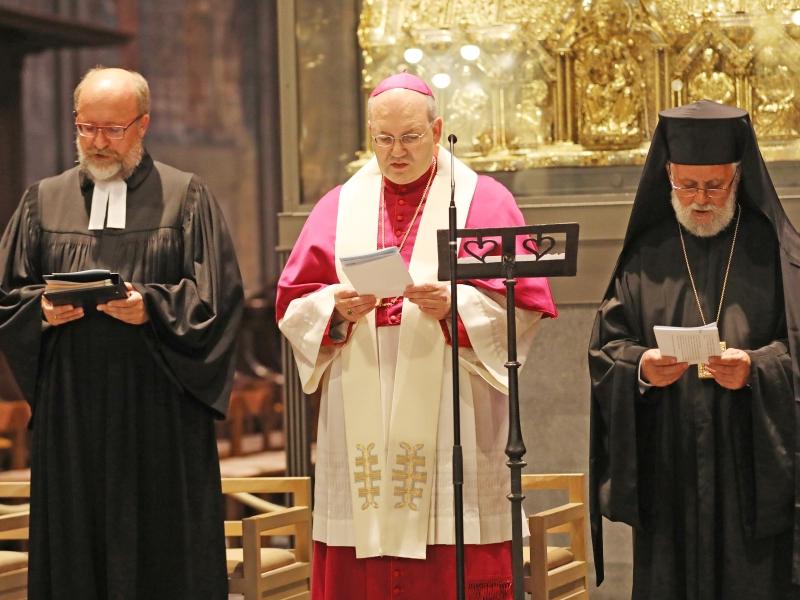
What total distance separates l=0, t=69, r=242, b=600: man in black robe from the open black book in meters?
0.12

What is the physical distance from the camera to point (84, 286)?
550 cm

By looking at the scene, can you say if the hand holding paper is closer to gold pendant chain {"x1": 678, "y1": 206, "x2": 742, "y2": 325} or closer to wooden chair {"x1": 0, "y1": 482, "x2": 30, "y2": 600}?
gold pendant chain {"x1": 678, "y1": 206, "x2": 742, "y2": 325}

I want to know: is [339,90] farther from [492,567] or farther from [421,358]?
[492,567]

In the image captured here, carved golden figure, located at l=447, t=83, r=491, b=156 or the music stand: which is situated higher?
carved golden figure, located at l=447, t=83, r=491, b=156

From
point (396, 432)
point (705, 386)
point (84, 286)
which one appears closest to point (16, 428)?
point (84, 286)

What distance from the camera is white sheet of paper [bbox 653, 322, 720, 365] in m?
4.86

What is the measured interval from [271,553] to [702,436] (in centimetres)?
224

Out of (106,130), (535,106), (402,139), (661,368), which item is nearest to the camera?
(661,368)

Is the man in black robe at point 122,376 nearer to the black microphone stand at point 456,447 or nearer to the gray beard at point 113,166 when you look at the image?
the gray beard at point 113,166

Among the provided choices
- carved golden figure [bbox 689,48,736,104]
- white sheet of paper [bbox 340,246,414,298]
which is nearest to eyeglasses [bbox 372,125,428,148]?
white sheet of paper [bbox 340,246,414,298]

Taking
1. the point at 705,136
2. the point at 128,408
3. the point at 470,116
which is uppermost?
the point at 470,116

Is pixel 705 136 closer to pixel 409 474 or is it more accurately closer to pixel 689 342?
pixel 689 342

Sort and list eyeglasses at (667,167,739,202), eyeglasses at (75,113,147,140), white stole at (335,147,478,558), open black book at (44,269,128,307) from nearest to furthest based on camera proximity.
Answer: eyeglasses at (667,167,739,202)
open black book at (44,269,128,307)
white stole at (335,147,478,558)
eyeglasses at (75,113,147,140)

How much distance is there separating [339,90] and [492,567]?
3.53 meters
